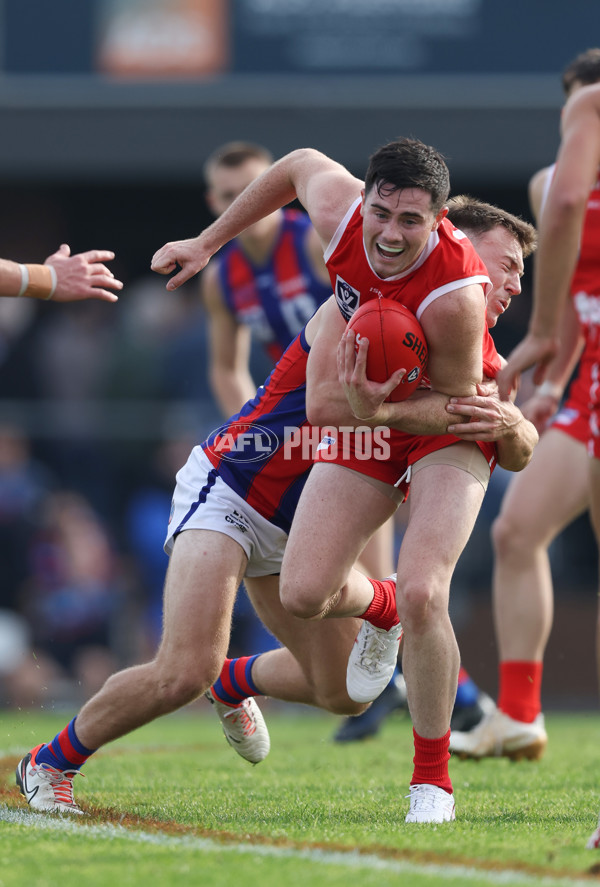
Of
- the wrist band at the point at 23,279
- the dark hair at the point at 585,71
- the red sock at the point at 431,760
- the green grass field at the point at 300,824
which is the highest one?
the dark hair at the point at 585,71

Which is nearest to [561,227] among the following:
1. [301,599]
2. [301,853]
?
[301,599]

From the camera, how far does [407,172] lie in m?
4.20

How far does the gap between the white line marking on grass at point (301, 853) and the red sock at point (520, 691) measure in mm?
2545

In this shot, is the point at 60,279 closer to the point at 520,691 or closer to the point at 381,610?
the point at 381,610

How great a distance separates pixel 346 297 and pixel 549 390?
198cm

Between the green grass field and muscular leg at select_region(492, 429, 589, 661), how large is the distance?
612 mm

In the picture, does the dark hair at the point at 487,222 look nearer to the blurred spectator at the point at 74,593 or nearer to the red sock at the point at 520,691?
the red sock at the point at 520,691

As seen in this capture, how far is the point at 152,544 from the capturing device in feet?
33.2

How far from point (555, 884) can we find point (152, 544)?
7.04 meters

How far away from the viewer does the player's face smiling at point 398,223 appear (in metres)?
4.17

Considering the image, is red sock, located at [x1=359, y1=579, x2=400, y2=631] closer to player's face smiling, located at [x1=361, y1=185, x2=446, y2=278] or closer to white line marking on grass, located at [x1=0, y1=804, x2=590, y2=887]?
white line marking on grass, located at [x1=0, y1=804, x2=590, y2=887]

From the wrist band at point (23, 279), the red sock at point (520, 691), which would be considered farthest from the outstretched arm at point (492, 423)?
the red sock at point (520, 691)

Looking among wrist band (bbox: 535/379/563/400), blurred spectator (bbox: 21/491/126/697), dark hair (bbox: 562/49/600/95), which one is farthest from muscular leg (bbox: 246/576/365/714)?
blurred spectator (bbox: 21/491/126/697)

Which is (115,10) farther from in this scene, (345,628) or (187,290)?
(345,628)
